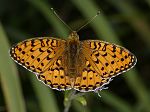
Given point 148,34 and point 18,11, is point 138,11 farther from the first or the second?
point 18,11

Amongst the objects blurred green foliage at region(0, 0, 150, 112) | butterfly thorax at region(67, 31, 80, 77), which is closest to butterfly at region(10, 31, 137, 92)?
butterfly thorax at region(67, 31, 80, 77)

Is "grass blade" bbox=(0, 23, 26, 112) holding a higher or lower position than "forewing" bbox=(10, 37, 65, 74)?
lower

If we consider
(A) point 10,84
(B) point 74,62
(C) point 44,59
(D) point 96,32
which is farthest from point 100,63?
(D) point 96,32

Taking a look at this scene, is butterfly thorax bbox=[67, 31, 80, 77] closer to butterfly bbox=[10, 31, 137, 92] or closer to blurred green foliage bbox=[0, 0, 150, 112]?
butterfly bbox=[10, 31, 137, 92]

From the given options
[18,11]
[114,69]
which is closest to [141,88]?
[114,69]

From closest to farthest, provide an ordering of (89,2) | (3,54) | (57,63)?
1. (57,63)
2. (3,54)
3. (89,2)

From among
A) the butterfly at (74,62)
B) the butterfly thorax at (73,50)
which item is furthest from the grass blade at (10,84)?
the butterfly thorax at (73,50)

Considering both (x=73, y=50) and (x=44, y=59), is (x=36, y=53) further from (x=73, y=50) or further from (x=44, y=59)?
(x=73, y=50)

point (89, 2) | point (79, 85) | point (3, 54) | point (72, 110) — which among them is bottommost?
point (72, 110)

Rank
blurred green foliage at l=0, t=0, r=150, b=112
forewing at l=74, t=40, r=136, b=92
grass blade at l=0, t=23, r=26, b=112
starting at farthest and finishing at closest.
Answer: blurred green foliage at l=0, t=0, r=150, b=112
grass blade at l=0, t=23, r=26, b=112
forewing at l=74, t=40, r=136, b=92
